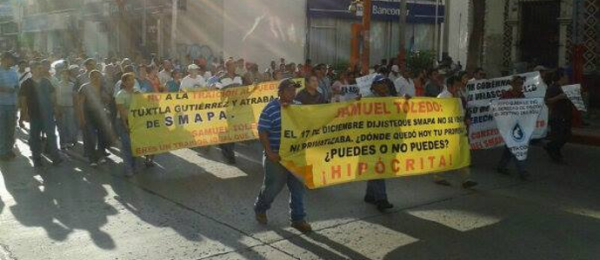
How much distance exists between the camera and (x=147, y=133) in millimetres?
9641

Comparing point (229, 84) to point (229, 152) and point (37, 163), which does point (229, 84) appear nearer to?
point (229, 152)

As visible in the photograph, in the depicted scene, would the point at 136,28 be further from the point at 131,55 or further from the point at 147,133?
the point at 147,133

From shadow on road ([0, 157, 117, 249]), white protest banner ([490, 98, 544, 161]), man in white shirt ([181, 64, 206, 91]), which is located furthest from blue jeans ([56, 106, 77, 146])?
white protest banner ([490, 98, 544, 161])

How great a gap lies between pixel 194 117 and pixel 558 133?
6.05 m

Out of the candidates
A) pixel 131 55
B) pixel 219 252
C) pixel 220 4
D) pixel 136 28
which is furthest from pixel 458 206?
pixel 136 28

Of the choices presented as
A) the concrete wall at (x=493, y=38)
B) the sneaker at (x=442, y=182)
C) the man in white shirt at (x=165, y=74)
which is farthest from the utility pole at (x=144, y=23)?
the sneaker at (x=442, y=182)

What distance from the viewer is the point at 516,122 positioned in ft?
31.2

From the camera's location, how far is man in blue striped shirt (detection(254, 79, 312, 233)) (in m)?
6.54

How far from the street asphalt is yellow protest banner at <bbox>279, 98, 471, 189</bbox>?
1.84ft

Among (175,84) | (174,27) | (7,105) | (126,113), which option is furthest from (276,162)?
(174,27)

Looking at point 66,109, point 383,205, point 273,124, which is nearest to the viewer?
point 273,124

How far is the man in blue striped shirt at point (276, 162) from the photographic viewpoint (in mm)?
6543

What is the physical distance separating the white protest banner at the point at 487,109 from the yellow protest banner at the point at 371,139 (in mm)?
1866

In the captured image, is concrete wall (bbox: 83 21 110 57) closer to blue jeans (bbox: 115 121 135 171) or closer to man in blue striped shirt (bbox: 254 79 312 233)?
blue jeans (bbox: 115 121 135 171)
